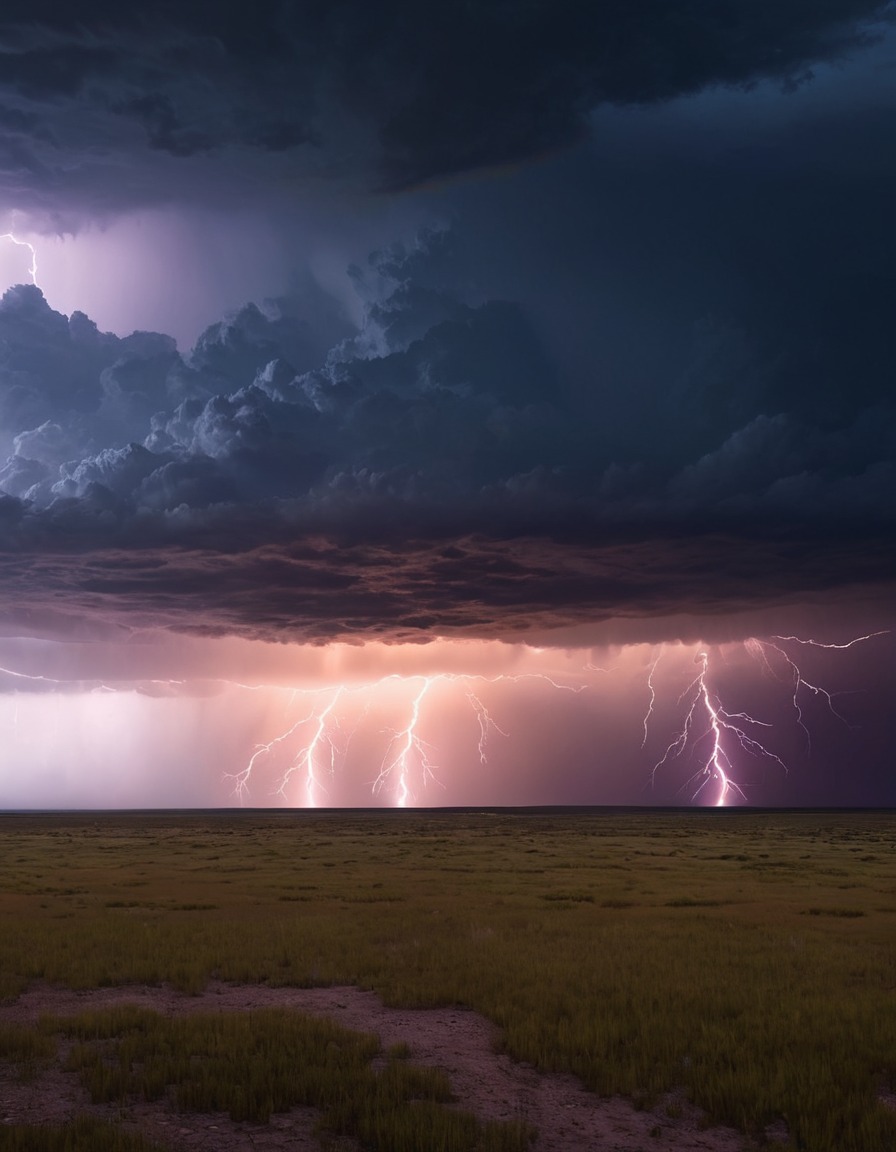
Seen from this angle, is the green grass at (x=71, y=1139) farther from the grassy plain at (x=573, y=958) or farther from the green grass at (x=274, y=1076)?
the green grass at (x=274, y=1076)

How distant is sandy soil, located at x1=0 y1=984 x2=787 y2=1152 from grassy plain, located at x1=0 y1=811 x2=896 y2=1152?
0.39m

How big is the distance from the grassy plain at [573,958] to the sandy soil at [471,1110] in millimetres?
387

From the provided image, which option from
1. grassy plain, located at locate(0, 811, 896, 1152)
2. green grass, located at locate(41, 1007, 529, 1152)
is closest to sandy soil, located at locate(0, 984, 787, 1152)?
green grass, located at locate(41, 1007, 529, 1152)

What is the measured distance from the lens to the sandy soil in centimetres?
1018

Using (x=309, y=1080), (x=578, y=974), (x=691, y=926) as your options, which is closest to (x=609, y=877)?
(x=691, y=926)

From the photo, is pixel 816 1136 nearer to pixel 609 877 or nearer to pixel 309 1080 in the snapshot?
pixel 309 1080

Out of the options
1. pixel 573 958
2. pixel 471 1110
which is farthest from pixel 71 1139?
pixel 573 958

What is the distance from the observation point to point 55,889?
39125 mm

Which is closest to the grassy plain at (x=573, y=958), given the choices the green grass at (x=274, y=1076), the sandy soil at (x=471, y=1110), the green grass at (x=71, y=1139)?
the green grass at (x=274, y=1076)

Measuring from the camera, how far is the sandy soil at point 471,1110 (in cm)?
1018

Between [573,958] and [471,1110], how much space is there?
10.6m

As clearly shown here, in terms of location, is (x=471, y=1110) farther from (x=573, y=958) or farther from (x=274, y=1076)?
(x=573, y=958)

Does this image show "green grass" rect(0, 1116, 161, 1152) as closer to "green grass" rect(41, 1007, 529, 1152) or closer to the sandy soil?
the sandy soil

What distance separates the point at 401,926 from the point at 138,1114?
639 inches
